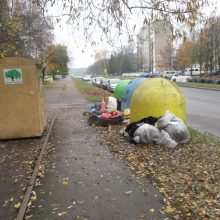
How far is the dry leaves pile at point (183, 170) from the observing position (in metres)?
5.09

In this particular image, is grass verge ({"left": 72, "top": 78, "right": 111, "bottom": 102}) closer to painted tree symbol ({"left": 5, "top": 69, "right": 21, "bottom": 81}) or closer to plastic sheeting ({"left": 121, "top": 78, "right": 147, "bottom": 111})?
plastic sheeting ({"left": 121, "top": 78, "right": 147, "bottom": 111})

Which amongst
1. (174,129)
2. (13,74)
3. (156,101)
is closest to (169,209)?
(174,129)

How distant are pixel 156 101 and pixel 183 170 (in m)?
3.78

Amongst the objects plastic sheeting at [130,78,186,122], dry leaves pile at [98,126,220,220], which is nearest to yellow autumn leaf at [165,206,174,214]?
dry leaves pile at [98,126,220,220]

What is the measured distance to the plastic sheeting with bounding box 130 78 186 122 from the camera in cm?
1029

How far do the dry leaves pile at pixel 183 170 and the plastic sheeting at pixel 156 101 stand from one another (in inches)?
34.1

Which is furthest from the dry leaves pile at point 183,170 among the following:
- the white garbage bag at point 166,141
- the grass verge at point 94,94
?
the grass verge at point 94,94

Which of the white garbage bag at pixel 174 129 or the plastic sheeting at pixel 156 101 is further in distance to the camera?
the plastic sheeting at pixel 156 101

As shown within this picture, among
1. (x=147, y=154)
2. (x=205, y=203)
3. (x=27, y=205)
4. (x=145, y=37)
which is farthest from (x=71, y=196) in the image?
(x=145, y=37)

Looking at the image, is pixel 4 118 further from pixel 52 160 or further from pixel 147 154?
pixel 147 154

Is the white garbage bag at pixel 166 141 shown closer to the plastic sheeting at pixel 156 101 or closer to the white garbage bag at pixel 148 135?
the white garbage bag at pixel 148 135

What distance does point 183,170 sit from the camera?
678 cm

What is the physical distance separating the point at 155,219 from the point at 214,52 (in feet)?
202

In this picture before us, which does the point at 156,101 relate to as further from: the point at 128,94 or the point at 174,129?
the point at 128,94
